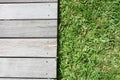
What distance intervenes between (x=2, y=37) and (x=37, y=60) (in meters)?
0.35

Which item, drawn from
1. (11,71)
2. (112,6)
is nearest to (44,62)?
(11,71)

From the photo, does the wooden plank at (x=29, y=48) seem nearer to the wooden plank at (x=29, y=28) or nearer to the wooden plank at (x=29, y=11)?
the wooden plank at (x=29, y=28)

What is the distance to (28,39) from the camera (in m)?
2.50

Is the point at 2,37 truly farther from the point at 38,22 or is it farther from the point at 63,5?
the point at 63,5

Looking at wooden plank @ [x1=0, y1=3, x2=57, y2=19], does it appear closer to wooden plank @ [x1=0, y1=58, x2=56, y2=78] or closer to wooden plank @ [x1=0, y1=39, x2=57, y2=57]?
wooden plank @ [x1=0, y1=39, x2=57, y2=57]

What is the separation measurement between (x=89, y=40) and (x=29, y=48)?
1.56 feet

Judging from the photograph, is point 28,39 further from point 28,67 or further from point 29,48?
point 28,67

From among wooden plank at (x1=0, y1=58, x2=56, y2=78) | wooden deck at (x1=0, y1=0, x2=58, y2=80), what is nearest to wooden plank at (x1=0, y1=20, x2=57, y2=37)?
wooden deck at (x1=0, y1=0, x2=58, y2=80)

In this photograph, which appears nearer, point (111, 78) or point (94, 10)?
point (111, 78)

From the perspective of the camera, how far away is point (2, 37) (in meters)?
2.52

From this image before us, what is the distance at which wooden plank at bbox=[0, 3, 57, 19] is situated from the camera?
257cm

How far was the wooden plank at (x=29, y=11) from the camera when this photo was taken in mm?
2570

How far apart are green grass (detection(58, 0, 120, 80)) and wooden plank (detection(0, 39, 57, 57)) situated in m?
0.08

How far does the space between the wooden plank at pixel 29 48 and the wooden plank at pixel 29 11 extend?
0.70 ft
